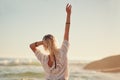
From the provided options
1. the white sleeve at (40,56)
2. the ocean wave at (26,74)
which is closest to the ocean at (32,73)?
the ocean wave at (26,74)

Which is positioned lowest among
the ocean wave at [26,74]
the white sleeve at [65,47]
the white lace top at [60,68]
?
the ocean wave at [26,74]

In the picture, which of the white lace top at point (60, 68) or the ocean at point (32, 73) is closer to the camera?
the white lace top at point (60, 68)

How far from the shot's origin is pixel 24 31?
607 centimetres

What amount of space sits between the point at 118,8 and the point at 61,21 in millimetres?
874

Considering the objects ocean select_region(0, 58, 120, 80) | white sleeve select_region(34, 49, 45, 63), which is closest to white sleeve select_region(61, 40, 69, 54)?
white sleeve select_region(34, 49, 45, 63)

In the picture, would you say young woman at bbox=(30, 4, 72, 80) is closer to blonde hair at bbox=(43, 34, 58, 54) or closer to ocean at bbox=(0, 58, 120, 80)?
blonde hair at bbox=(43, 34, 58, 54)

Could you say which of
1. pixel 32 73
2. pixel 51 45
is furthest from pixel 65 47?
pixel 32 73

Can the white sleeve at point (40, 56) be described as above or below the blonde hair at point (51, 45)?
below

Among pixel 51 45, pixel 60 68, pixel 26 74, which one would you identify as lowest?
pixel 26 74

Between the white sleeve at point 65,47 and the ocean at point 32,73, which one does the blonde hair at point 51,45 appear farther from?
the ocean at point 32,73

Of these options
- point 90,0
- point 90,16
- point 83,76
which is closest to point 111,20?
point 90,16

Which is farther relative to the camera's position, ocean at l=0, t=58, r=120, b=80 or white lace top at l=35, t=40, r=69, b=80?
ocean at l=0, t=58, r=120, b=80

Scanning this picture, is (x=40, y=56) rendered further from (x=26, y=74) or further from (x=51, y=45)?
(x=26, y=74)

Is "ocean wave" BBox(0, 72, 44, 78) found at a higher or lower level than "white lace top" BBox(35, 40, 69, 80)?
lower
